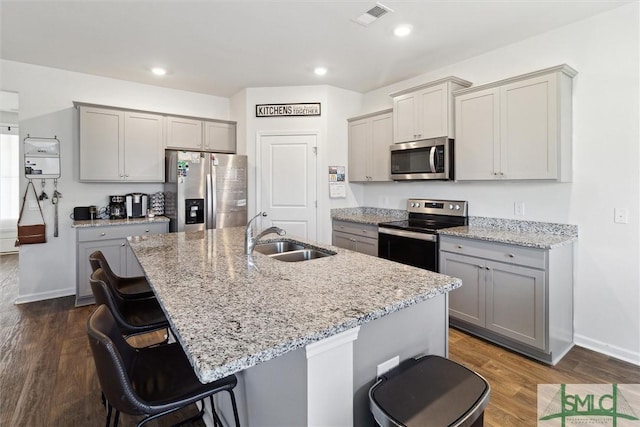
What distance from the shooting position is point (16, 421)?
1.88 m

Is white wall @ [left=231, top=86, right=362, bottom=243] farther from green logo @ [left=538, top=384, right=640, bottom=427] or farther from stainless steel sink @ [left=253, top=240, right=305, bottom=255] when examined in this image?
green logo @ [left=538, top=384, right=640, bottom=427]

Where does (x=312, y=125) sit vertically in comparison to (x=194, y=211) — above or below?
above

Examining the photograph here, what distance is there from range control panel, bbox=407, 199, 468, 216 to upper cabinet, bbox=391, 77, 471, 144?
75cm

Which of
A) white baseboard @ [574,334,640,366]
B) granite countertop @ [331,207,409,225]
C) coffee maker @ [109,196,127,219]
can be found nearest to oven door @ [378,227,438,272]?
granite countertop @ [331,207,409,225]

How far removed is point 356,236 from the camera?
4.18 m

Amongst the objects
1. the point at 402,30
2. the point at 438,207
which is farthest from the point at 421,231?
the point at 402,30

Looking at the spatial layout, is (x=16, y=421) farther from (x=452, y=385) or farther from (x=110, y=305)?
(x=452, y=385)

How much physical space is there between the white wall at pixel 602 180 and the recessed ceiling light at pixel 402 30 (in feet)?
3.75

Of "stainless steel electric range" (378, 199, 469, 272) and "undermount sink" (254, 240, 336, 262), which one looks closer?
"undermount sink" (254, 240, 336, 262)

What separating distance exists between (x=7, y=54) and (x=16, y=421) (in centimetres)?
364

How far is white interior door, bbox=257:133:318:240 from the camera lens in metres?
4.50

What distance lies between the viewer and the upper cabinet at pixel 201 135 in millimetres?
4359

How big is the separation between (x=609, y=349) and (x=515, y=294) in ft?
2.82

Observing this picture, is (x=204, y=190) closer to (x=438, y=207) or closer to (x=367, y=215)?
(x=367, y=215)
